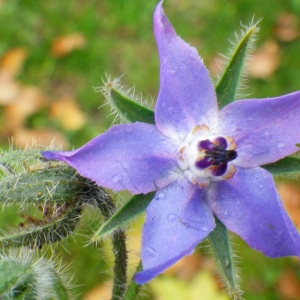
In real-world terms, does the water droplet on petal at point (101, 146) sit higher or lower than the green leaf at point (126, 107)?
lower

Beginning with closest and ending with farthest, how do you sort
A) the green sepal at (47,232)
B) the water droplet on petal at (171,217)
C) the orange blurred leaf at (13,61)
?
the water droplet on petal at (171,217) → the green sepal at (47,232) → the orange blurred leaf at (13,61)

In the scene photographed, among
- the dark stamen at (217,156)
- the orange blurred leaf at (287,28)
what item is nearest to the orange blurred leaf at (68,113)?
the orange blurred leaf at (287,28)

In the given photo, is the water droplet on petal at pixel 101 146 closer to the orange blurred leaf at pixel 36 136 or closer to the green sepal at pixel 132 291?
the green sepal at pixel 132 291

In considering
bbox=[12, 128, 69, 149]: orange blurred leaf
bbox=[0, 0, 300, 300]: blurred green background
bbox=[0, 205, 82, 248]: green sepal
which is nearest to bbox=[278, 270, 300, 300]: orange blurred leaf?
bbox=[0, 0, 300, 300]: blurred green background

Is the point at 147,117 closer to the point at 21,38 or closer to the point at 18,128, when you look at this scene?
the point at 18,128

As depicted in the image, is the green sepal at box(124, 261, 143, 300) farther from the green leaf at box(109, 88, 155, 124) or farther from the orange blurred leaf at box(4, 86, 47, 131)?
the orange blurred leaf at box(4, 86, 47, 131)

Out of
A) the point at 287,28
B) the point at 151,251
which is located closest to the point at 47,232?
the point at 151,251
